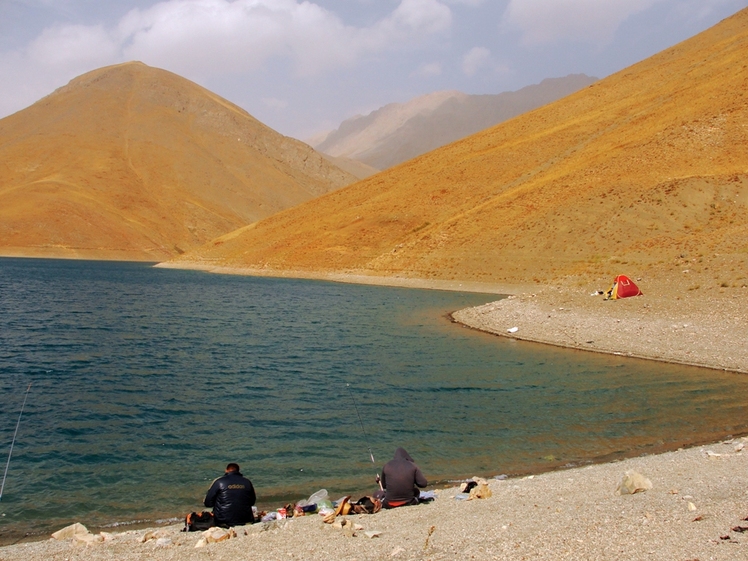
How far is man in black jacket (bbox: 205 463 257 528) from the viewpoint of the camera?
31.3ft

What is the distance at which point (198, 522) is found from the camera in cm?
950

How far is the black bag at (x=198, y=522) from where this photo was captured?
9438 millimetres

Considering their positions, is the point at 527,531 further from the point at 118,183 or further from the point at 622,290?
the point at 118,183

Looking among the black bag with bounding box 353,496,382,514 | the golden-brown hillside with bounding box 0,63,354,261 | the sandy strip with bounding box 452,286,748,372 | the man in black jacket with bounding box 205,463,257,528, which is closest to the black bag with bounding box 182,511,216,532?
the man in black jacket with bounding box 205,463,257,528

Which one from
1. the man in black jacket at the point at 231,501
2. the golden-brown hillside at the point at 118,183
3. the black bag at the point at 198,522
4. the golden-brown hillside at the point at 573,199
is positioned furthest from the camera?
the golden-brown hillside at the point at 118,183

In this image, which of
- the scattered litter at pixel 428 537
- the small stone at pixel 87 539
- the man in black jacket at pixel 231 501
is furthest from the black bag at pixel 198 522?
the scattered litter at pixel 428 537

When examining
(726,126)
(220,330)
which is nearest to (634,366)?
(220,330)

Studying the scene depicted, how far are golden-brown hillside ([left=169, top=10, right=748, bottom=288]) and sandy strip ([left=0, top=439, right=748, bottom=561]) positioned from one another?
25.1 metres

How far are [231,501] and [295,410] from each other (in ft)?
23.9

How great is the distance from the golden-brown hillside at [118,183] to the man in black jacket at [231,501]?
12819 cm

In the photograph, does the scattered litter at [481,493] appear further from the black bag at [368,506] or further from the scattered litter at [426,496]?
the black bag at [368,506]

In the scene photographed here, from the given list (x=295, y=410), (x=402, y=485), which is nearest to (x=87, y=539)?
(x=402, y=485)

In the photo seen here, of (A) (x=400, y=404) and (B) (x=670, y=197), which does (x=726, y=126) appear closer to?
(B) (x=670, y=197)

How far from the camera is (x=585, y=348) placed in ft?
86.3
